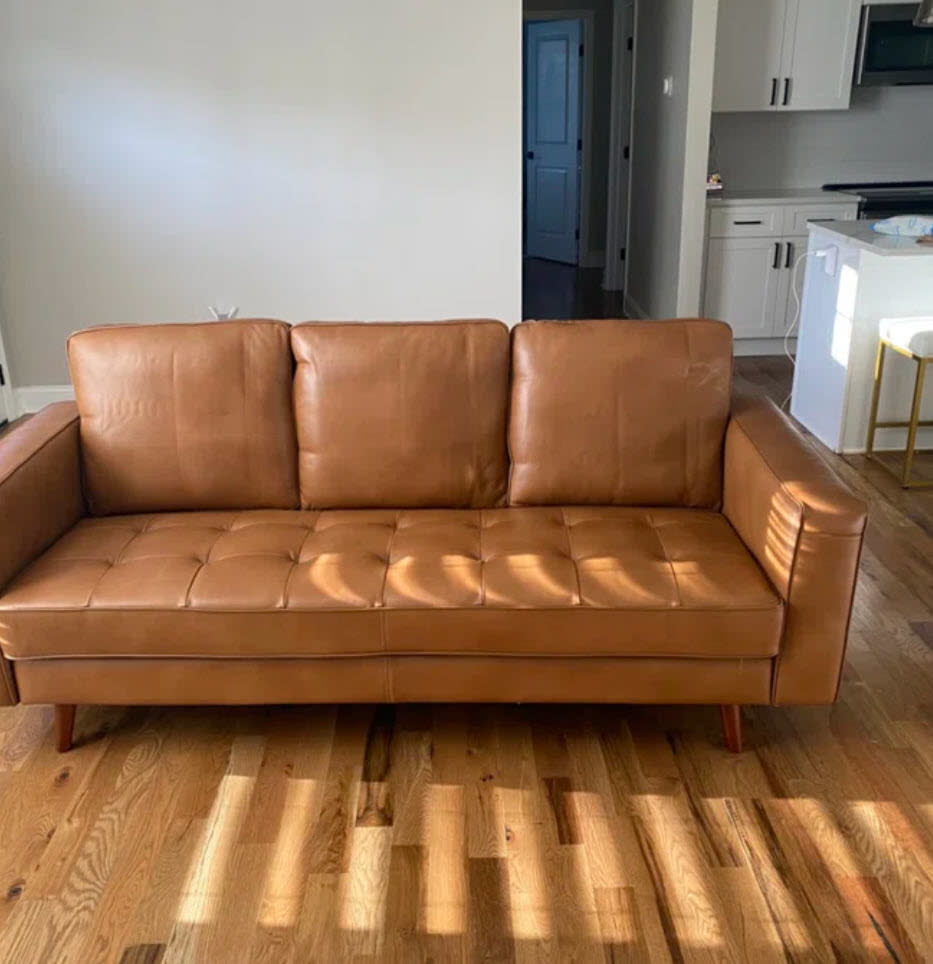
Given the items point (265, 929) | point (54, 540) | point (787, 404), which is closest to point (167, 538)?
point (54, 540)

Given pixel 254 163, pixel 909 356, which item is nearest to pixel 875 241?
pixel 909 356

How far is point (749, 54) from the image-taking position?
545 cm

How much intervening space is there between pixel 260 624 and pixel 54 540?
0.66m

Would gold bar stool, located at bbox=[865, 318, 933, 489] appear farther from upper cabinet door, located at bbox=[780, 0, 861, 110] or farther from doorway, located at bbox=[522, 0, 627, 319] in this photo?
doorway, located at bbox=[522, 0, 627, 319]

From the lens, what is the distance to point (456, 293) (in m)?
4.57

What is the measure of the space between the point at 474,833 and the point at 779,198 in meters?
4.48

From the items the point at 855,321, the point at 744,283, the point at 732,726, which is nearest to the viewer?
the point at 732,726

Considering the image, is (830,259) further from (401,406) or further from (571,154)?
(571,154)

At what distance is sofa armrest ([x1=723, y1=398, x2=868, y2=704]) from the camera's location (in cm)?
196

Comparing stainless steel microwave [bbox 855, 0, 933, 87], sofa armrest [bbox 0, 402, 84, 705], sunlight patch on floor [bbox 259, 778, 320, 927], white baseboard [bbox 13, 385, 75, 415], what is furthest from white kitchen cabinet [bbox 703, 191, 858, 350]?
sunlight patch on floor [bbox 259, 778, 320, 927]

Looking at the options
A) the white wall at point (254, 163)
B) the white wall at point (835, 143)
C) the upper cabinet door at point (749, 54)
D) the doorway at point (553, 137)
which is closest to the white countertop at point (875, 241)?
the white wall at point (254, 163)

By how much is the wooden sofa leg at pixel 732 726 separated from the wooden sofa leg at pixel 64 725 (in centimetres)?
148

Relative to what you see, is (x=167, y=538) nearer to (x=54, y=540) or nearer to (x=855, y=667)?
(x=54, y=540)

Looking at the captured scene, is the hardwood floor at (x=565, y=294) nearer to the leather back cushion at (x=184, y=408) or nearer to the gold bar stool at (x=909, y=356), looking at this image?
the gold bar stool at (x=909, y=356)
